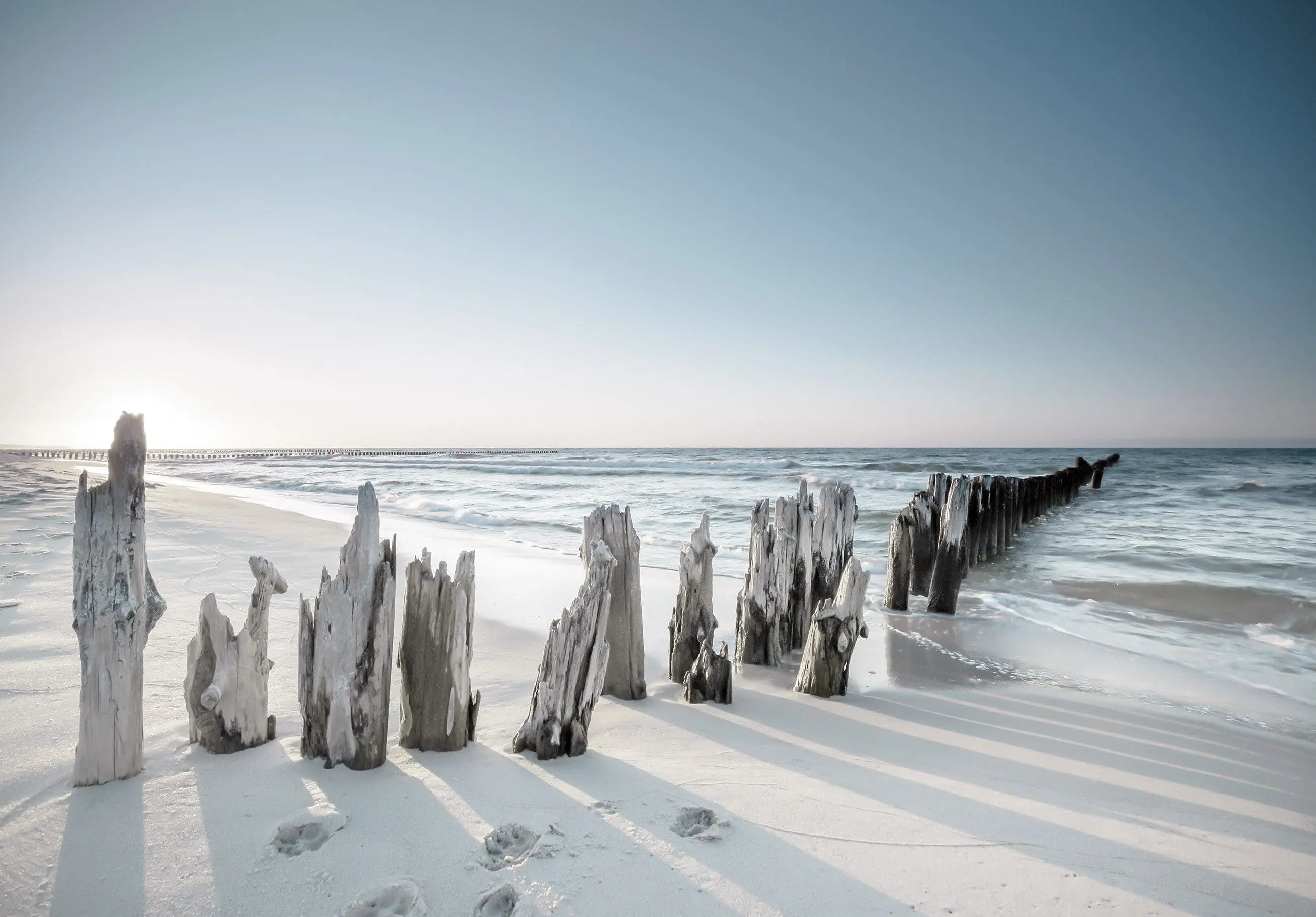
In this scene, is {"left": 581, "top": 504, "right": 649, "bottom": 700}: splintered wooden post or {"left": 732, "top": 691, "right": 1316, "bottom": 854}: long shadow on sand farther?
{"left": 581, "top": 504, "right": 649, "bottom": 700}: splintered wooden post

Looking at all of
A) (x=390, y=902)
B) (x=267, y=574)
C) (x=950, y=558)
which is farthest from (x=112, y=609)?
(x=950, y=558)

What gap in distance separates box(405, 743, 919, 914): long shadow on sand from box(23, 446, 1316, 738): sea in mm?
2551

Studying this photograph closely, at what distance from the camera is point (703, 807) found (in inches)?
98.0

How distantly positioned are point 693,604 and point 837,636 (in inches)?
39.5

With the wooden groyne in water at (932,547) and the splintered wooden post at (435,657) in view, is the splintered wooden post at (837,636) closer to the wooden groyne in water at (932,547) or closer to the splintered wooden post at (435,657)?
the splintered wooden post at (435,657)

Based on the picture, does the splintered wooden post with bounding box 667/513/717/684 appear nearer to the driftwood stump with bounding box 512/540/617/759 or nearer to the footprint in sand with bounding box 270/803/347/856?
the driftwood stump with bounding box 512/540/617/759

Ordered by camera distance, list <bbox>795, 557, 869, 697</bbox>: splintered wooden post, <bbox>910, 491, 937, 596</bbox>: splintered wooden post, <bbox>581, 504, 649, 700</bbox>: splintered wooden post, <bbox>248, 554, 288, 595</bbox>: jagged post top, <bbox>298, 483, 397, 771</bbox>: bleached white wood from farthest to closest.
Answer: <bbox>910, 491, 937, 596</bbox>: splintered wooden post
<bbox>795, 557, 869, 697</bbox>: splintered wooden post
<bbox>581, 504, 649, 700</bbox>: splintered wooden post
<bbox>248, 554, 288, 595</bbox>: jagged post top
<bbox>298, 483, 397, 771</bbox>: bleached white wood

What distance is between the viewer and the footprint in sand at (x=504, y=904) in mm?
1874

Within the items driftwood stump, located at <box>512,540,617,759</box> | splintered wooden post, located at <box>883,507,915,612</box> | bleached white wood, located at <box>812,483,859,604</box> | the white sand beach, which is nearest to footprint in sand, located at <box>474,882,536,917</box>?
the white sand beach

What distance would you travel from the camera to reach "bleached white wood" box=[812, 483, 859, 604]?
5586 millimetres

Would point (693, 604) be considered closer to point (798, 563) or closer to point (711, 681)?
point (711, 681)

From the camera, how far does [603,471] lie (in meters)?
36.6

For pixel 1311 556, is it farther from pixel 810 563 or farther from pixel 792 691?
pixel 792 691

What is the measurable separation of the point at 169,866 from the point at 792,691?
3.43 m
